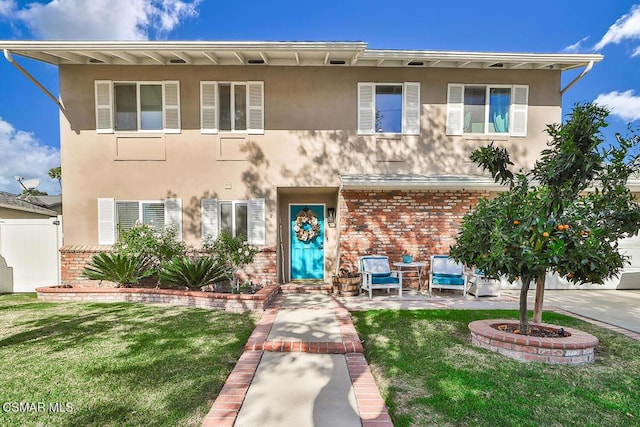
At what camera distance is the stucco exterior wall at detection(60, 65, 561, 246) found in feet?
30.0

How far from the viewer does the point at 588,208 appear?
169 inches

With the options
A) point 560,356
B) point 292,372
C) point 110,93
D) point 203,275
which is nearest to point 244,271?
point 203,275

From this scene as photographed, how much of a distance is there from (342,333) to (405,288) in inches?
174

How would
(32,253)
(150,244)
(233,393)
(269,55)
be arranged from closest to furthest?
(233,393) → (150,244) → (269,55) → (32,253)

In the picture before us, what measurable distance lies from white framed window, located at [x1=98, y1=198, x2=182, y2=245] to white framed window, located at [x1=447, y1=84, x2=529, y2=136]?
25.6 feet

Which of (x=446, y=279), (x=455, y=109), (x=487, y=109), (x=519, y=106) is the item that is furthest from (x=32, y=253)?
(x=519, y=106)

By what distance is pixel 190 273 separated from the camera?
24.9 ft

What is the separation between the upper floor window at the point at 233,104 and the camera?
9141 millimetres

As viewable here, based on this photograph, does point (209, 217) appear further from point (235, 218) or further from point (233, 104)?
point (233, 104)

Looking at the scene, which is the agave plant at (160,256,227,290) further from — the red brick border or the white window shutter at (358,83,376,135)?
the white window shutter at (358,83,376,135)

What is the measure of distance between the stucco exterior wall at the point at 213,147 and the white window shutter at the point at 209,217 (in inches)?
7.1

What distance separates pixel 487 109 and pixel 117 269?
33.6 feet

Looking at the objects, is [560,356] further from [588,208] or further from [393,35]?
[393,35]

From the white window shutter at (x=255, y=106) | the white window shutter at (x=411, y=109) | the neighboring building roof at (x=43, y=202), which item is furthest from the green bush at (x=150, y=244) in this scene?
the white window shutter at (x=411, y=109)
